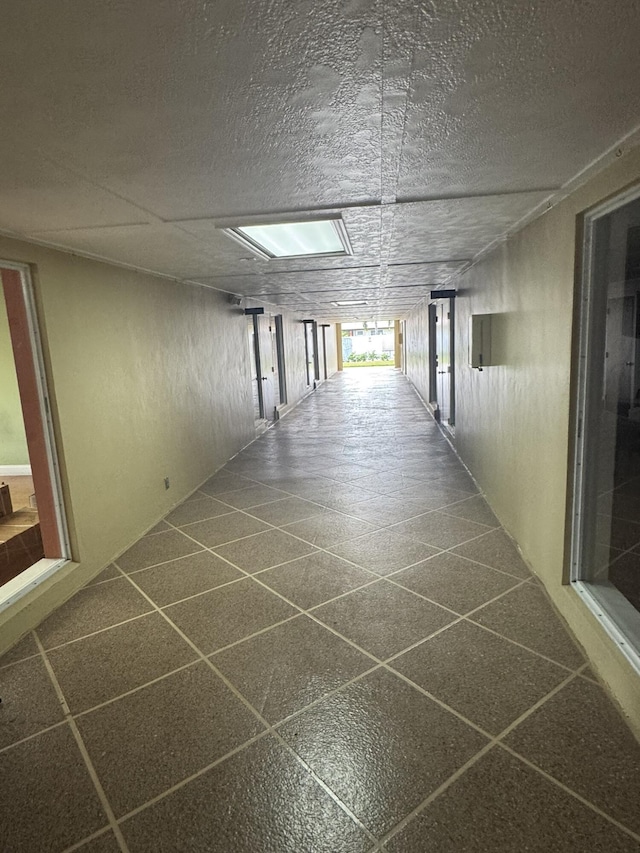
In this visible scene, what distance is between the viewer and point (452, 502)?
15.7 ft

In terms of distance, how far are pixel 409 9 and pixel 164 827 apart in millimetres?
2506

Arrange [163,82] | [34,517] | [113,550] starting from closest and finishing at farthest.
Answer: [163,82] → [113,550] → [34,517]

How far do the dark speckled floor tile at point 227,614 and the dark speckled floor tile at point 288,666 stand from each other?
110 millimetres

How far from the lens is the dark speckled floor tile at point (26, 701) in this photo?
7.14 feet

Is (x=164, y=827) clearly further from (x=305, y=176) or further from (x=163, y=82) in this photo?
(x=305, y=176)

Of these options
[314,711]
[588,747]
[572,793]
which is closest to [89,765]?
[314,711]

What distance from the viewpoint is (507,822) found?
1642 millimetres

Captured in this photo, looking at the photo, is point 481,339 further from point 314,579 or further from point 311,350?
point 311,350

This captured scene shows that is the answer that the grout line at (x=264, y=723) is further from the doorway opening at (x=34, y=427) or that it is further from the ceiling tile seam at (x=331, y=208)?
the ceiling tile seam at (x=331, y=208)

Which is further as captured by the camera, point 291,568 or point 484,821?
point 291,568

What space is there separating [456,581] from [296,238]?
2.70 meters

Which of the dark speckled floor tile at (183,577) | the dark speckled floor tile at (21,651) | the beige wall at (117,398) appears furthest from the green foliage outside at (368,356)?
the dark speckled floor tile at (21,651)

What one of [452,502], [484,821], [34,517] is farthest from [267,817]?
[34,517]

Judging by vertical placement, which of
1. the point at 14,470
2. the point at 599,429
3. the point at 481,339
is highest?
the point at 481,339
